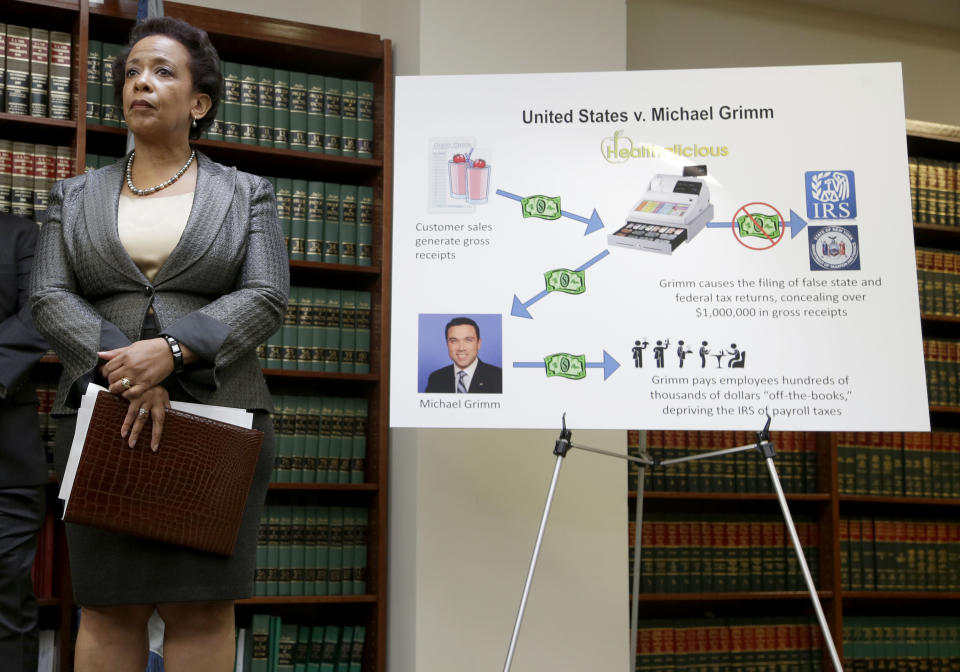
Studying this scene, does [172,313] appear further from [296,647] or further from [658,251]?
[296,647]

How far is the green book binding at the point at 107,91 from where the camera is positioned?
3.09 m

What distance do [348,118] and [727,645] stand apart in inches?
91.2

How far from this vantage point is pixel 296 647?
3.17 metres

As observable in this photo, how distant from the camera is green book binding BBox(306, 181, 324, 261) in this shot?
3.30m

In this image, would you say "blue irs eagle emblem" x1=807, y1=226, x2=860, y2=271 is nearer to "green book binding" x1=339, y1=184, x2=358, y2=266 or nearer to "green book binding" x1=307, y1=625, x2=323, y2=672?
"green book binding" x1=339, y1=184, x2=358, y2=266

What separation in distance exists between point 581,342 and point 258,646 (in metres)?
1.55

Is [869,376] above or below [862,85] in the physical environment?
below

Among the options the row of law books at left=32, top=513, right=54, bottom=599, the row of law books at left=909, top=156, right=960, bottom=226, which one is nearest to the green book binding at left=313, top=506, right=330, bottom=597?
the row of law books at left=32, top=513, right=54, bottom=599

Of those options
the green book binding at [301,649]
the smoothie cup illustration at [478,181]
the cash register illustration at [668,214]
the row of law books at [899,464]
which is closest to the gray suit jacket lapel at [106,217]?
the smoothie cup illustration at [478,181]

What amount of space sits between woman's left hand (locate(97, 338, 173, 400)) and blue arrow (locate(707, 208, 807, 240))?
1.43 meters

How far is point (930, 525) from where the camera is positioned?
3781 mm

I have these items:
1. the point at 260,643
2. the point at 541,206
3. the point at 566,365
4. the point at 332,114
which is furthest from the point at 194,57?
the point at 260,643

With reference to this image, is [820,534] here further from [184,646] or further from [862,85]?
[184,646]

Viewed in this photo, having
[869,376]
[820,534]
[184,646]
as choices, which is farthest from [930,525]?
[184,646]
